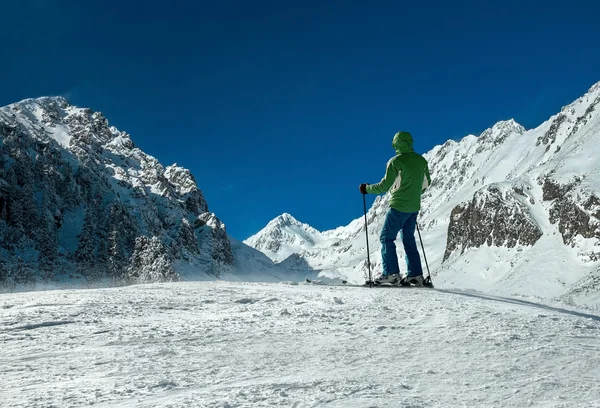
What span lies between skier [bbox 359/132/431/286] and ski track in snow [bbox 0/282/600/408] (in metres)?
2.67

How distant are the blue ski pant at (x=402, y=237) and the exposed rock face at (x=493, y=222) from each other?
101 meters

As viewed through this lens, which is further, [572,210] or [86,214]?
[86,214]

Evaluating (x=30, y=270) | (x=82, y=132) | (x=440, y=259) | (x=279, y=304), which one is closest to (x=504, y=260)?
(x=440, y=259)

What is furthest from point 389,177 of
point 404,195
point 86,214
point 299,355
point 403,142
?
point 86,214

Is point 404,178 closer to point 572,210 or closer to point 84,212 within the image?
point 572,210

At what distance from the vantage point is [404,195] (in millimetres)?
9078

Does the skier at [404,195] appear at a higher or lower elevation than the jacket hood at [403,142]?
lower

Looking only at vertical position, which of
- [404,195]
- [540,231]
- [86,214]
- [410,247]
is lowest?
[410,247]

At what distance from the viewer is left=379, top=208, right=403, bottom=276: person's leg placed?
30.1 feet

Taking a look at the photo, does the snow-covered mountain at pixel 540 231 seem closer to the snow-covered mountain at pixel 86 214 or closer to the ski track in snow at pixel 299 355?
the ski track in snow at pixel 299 355

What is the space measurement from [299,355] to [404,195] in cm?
566

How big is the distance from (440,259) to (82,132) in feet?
412

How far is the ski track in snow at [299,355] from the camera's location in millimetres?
3023

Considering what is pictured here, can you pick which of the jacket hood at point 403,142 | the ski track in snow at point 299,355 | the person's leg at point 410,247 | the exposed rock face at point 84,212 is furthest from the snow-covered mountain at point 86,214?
the ski track in snow at point 299,355
